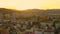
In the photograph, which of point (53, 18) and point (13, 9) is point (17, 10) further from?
point (53, 18)

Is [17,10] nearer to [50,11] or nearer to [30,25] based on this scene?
[30,25]

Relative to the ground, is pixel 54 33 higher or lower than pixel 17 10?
lower

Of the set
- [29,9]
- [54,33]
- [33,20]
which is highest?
[29,9]
